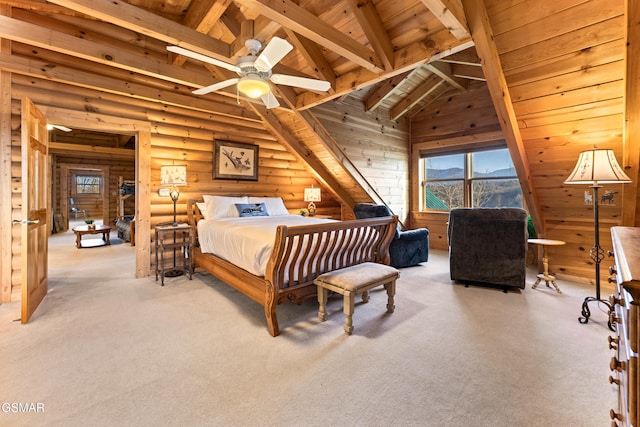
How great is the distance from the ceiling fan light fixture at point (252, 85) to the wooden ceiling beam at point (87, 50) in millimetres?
1704

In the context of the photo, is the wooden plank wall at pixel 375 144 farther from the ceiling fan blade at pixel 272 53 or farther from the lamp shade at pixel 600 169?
the lamp shade at pixel 600 169

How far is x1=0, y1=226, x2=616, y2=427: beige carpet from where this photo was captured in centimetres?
156

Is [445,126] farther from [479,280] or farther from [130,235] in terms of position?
[130,235]

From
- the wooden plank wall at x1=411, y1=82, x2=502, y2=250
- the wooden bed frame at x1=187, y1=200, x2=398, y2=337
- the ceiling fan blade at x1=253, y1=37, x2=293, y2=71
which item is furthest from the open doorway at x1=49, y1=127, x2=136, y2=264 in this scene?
the wooden plank wall at x1=411, y1=82, x2=502, y2=250

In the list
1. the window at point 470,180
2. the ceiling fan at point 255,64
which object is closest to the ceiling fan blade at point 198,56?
the ceiling fan at point 255,64

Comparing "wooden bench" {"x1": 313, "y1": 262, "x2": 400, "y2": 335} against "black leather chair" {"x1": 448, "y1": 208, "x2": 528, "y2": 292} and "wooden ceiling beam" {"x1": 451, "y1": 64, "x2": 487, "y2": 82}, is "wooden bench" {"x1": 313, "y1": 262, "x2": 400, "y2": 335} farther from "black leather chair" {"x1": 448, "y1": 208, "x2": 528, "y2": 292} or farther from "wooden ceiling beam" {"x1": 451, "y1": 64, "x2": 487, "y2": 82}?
"wooden ceiling beam" {"x1": 451, "y1": 64, "x2": 487, "y2": 82}

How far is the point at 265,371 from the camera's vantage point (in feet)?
6.28

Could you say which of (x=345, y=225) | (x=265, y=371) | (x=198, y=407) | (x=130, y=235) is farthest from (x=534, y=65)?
(x=130, y=235)

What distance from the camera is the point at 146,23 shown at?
2455mm

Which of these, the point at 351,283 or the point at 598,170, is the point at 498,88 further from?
the point at 351,283

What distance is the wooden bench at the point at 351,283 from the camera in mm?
2404

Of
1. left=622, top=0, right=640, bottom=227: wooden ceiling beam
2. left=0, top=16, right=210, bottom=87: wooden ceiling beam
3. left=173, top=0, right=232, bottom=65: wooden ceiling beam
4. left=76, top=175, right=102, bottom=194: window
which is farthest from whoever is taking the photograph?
left=76, top=175, right=102, bottom=194: window

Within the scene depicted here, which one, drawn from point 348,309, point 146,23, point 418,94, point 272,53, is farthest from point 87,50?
point 418,94

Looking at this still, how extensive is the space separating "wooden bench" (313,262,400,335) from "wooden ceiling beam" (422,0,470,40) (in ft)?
7.30
